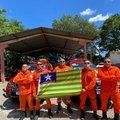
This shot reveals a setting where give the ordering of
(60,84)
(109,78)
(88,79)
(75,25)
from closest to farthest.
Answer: (109,78) < (88,79) < (60,84) < (75,25)

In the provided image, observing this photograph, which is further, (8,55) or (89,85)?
(8,55)

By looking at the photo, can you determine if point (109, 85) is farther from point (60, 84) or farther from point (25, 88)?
point (25, 88)

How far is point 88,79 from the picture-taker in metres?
11.7

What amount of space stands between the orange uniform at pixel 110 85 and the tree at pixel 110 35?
183ft

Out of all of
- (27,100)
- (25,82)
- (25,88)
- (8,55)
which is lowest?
(27,100)

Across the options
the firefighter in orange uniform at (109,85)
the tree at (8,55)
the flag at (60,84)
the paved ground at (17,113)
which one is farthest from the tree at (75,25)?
the firefighter in orange uniform at (109,85)

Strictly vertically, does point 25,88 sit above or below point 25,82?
below

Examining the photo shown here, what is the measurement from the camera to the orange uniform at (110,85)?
11.1 meters

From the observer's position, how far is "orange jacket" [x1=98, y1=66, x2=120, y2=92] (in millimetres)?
11113

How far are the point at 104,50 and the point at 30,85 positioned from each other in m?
56.7

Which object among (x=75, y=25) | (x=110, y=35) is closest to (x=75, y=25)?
(x=75, y=25)

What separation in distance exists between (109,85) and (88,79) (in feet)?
2.64

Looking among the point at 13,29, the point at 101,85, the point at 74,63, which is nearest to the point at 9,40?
the point at 74,63

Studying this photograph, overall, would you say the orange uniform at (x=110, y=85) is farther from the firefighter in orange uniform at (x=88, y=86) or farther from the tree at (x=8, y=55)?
the tree at (x=8, y=55)
